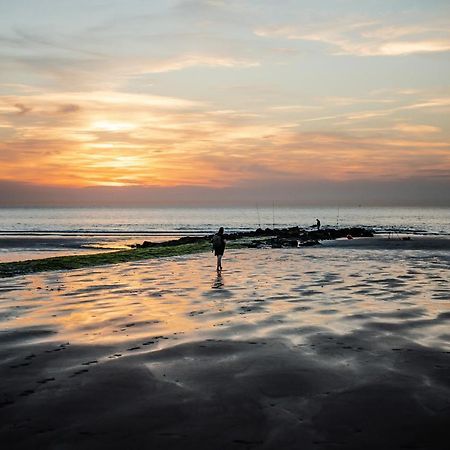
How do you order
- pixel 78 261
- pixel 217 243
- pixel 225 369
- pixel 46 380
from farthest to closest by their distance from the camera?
pixel 78 261
pixel 217 243
pixel 225 369
pixel 46 380

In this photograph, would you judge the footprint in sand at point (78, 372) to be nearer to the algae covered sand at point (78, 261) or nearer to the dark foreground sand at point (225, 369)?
the dark foreground sand at point (225, 369)

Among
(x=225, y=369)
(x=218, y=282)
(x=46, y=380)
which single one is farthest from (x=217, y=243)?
(x=46, y=380)

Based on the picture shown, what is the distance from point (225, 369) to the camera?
903cm

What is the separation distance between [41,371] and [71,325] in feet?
13.3

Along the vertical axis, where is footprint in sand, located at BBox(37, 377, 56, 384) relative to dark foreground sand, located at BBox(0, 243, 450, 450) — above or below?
above

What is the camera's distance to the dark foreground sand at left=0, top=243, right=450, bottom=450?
20.8 ft

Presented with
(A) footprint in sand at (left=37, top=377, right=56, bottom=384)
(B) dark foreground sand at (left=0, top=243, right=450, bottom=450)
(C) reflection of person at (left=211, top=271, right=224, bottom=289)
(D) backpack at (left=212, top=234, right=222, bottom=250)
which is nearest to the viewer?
(B) dark foreground sand at (left=0, top=243, right=450, bottom=450)

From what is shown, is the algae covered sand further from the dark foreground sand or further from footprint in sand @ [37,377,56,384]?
footprint in sand @ [37,377,56,384]

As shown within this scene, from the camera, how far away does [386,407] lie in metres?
7.17

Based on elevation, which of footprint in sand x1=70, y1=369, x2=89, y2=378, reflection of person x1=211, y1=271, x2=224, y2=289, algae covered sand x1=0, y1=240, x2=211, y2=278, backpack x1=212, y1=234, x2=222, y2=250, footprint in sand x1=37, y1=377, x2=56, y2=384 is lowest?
reflection of person x1=211, y1=271, x2=224, y2=289

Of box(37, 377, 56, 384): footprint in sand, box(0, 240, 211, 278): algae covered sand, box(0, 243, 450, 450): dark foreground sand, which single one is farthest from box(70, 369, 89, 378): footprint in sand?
box(0, 240, 211, 278): algae covered sand

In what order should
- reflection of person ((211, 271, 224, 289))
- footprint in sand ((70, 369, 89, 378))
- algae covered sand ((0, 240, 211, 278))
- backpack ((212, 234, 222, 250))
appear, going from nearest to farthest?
footprint in sand ((70, 369, 89, 378)) → reflection of person ((211, 271, 224, 289)) → algae covered sand ((0, 240, 211, 278)) → backpack ((212, 234, 222, 250))

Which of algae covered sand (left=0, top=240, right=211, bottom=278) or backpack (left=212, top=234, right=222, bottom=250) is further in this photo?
backpack (left=212, top=234, right=222, bottom=250)

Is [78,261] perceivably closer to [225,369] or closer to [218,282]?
[218,282]
